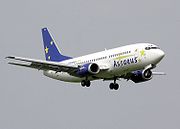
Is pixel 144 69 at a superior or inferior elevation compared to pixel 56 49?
inferior

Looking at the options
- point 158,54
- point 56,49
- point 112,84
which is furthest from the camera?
point 56,49

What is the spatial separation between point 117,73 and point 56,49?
18084 mm

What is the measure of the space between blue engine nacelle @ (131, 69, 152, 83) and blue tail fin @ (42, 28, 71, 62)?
477 inches

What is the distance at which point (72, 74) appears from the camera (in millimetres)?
106375

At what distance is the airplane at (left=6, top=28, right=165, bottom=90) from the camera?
10169cm

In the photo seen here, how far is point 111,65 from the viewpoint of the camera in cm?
10338

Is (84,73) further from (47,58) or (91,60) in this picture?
(47,58)

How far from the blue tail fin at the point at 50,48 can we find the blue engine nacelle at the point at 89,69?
38.5ft

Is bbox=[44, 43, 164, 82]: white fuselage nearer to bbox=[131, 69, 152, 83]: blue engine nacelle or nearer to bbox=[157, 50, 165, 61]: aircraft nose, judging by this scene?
bbox=[157, 50, 165, 61]: aircraft nose

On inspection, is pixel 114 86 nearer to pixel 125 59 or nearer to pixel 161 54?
pixel 125 59

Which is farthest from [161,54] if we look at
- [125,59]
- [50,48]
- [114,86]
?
[50,48]

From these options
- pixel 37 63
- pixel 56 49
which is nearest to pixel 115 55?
pixel 37 63

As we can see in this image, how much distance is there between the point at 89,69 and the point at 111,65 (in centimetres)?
244

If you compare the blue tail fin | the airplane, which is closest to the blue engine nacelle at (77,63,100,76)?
the airplane
